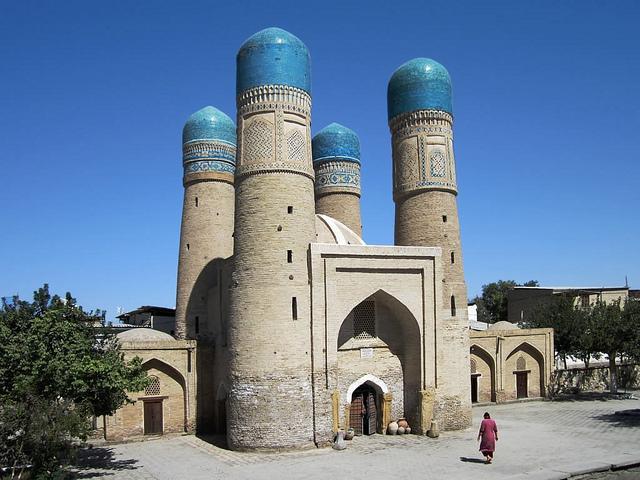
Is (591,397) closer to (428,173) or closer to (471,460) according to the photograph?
(428,173)

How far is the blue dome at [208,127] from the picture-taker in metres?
23.9

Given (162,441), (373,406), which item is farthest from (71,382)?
(373,406)

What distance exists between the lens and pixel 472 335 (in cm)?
2630

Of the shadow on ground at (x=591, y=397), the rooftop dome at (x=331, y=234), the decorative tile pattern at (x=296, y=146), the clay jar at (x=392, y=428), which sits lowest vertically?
the shadow on ground at (x=591, y=397)

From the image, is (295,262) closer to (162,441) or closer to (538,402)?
(162,441)

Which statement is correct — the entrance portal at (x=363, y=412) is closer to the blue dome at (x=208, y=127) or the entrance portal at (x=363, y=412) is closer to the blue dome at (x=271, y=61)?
the blue dome at (x=271, y=61)

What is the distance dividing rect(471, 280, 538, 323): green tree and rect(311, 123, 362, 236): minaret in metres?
28.7

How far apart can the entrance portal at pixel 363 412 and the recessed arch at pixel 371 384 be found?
0.28 metres

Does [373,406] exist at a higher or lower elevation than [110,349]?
lower

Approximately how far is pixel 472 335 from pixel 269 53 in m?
14.7

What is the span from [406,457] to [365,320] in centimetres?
495

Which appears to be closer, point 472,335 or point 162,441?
point 162,441

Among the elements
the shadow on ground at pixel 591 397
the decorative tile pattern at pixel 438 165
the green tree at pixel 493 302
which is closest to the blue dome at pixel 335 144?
the decorative tile pattern at pixel 438 165

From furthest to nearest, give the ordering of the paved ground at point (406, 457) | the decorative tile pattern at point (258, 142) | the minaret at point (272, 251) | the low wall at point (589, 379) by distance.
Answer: the low wall at point (589, 379) < the decorative tile pattern at point (258, 142) < the minaret at point (272, 251) < the paved ground at point (406, 457)
